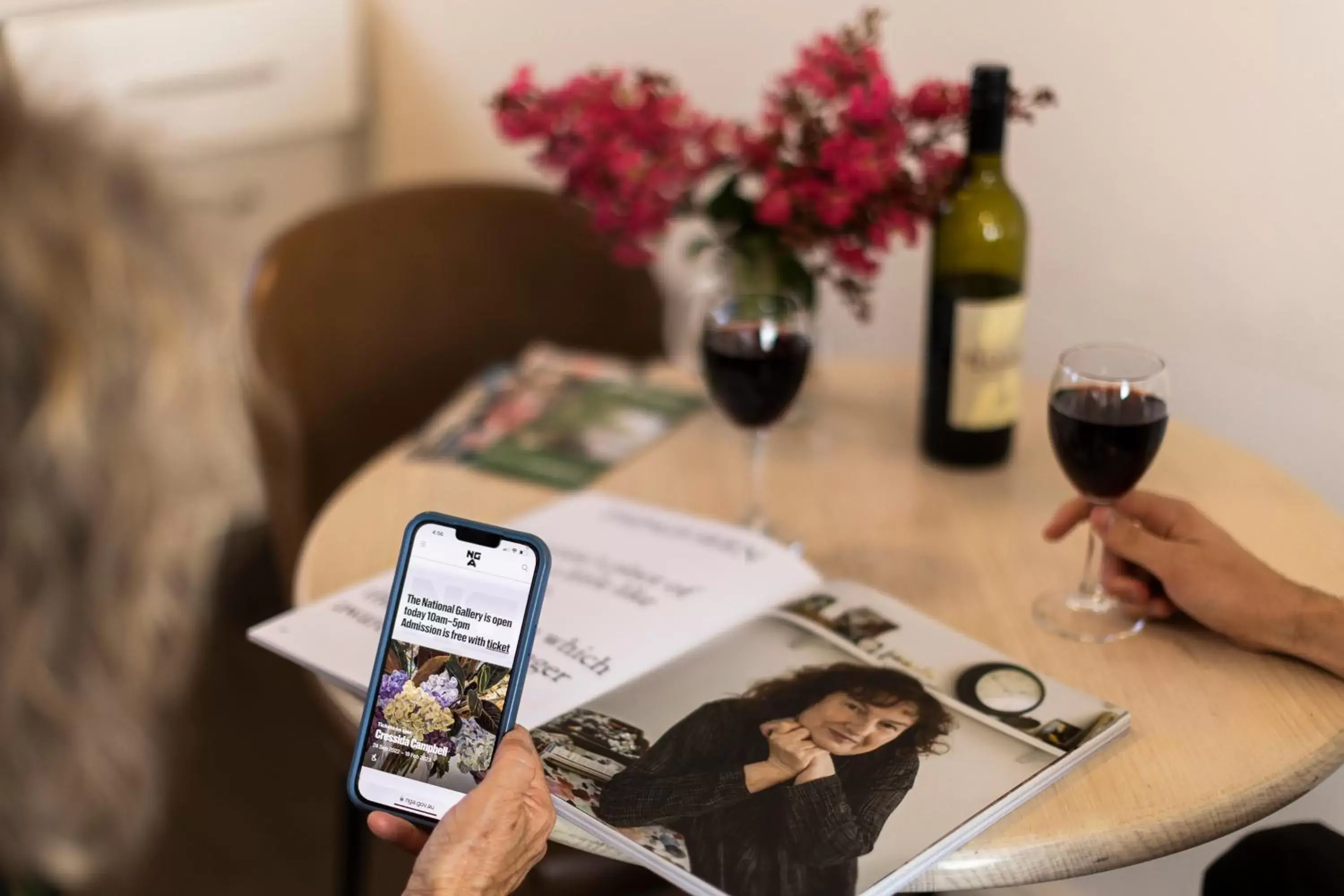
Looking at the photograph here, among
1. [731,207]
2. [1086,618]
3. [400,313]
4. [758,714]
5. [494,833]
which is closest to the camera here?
[494,833]

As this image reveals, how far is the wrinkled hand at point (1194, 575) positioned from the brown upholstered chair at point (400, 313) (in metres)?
0.82

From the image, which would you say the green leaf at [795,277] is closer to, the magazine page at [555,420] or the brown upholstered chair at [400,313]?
the magazine page at [555,420]

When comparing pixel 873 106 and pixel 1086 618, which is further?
pixel 873 106

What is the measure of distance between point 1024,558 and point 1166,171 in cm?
64

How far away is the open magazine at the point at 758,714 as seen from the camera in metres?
0.70

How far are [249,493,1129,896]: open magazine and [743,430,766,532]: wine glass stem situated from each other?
71 millimetres

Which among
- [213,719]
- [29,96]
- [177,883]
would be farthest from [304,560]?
[213,719]

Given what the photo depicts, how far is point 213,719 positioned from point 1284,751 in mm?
1760

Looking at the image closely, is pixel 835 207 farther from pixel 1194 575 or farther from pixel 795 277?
pixel 1194 575

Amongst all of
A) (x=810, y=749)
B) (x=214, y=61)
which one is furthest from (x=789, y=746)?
(x=214, y=61)

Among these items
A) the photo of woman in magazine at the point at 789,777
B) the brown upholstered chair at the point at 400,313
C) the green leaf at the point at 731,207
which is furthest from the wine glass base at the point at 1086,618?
the brown upholstered chair at the point at 400,313

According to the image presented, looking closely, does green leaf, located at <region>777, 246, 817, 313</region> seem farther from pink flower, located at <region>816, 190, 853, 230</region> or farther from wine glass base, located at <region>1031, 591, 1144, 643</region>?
wine glass base, located at <region>1031, 591, 1144, 643</region>

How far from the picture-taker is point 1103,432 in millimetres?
895

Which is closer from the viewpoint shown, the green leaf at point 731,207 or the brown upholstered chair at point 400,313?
the green leaf at point 731,207
